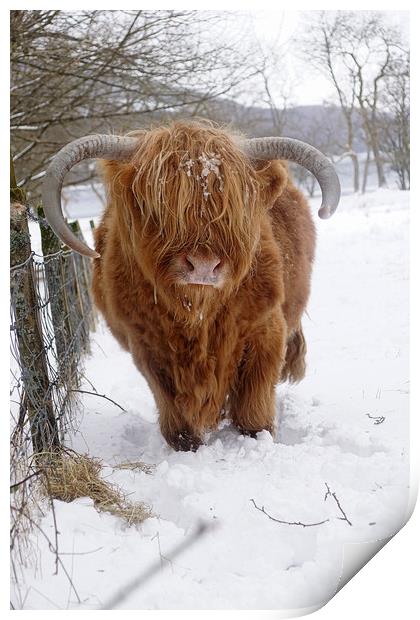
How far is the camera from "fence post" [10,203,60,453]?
242 cm

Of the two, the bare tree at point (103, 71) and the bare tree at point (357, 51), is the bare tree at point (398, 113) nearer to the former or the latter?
the bare tree at point (357, 51)

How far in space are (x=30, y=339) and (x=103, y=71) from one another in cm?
233

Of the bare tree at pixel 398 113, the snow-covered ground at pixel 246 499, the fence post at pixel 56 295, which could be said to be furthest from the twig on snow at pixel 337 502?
the bare tree at pixel 398 113

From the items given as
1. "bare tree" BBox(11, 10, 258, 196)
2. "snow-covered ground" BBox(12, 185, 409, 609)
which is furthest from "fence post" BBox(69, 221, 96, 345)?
"snow-covered ground" BBox(12, 185, 409, 609)

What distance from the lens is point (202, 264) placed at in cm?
245

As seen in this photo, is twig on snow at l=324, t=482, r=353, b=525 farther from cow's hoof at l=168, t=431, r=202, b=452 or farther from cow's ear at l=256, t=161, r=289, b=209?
cow's ear at l=256, t=161, r=289, b=209

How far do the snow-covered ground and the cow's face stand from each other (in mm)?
790

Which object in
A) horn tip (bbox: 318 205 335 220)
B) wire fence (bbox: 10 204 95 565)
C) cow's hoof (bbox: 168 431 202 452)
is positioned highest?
horn tip (bbox: 318 205 335 220)

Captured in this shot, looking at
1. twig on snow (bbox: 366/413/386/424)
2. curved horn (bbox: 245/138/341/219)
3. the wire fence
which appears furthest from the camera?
twig on snow (bbox: 366/413/386/424)

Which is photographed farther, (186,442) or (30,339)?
(186,442)

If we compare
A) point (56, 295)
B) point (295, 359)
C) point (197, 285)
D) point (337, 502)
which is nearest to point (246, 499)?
point (337, 502)

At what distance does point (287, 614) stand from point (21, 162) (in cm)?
348

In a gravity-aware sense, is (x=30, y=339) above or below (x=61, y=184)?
below

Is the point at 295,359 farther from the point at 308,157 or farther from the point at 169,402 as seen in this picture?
the point at 308,157
